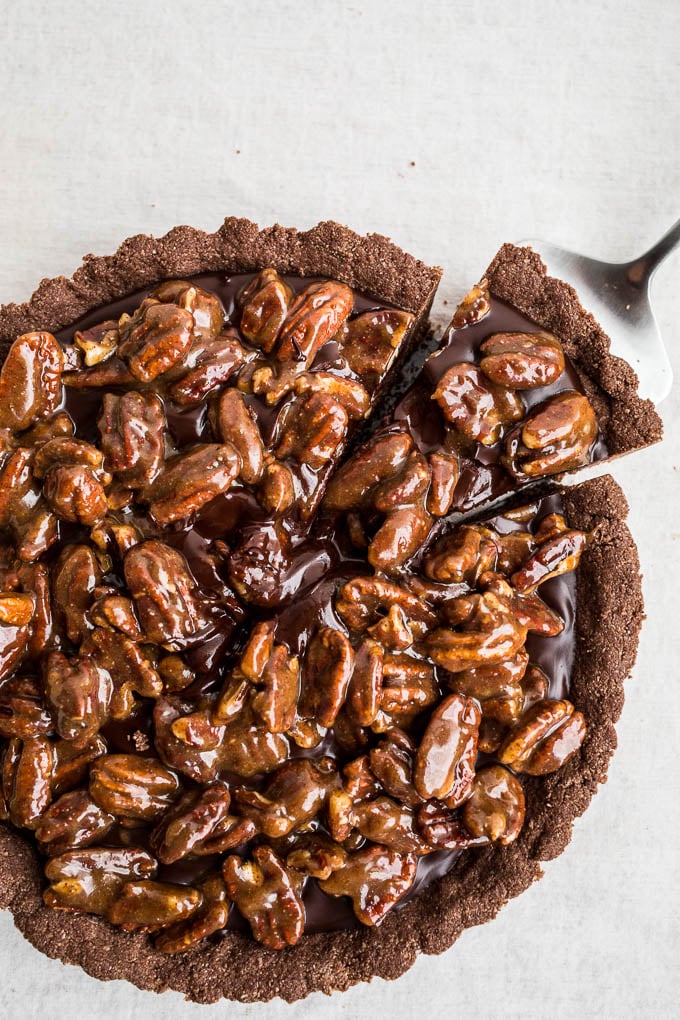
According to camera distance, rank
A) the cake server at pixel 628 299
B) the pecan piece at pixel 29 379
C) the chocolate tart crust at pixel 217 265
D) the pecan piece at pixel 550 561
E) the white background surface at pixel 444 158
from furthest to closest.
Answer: the white background surface at pixel 444 158 → the cake server at pixel 628 299 → the chocolate tart crust at pixel 217 265 → the pecan piece at pixel 550 561 → the pecan piece at pixel 29 379

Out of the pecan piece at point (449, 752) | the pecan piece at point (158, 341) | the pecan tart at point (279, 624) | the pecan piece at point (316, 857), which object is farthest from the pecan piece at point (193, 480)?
the pecan piece at point (316, 857)

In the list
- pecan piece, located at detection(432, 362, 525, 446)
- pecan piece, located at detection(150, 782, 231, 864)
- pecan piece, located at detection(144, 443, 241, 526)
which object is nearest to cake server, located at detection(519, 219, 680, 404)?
pecan piece, located at detection(432, 362, 525, 446)

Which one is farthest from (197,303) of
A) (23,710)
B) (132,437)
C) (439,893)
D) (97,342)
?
(439,893)

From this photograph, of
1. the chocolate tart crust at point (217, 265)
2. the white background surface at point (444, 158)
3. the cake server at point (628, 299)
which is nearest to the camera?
the chocolate tart crust at point (217, 265)

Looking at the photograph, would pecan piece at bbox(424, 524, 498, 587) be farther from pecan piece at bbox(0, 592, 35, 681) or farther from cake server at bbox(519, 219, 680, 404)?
pecan piece at bbox(0, 592, 35, 681)

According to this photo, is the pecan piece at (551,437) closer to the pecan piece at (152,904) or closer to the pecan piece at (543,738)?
the pecan piece at (543,738)

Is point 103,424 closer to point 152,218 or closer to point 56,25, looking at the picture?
point 152,218

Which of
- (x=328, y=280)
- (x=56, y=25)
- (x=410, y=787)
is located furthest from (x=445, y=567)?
(x=56, y=25)
